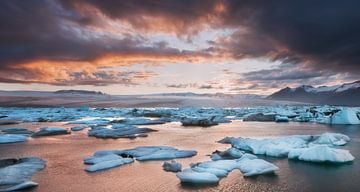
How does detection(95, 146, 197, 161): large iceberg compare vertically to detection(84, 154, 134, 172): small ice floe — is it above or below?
above

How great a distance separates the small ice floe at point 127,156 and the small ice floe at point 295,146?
262 centimetres

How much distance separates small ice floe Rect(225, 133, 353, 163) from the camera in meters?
12.8

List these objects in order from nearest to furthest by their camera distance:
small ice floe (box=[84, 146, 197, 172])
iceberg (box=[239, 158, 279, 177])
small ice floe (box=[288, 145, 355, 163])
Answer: iceberg (box=[239, 158, 279, 177]) < small ice floe (box=[84, 146, 197, 172]) < small ice floe (box=[288, 145, 355, 163])

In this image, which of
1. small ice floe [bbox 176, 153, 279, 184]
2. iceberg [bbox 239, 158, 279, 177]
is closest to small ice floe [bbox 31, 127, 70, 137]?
small ice floe [bbox 176, 153, 279, 184]

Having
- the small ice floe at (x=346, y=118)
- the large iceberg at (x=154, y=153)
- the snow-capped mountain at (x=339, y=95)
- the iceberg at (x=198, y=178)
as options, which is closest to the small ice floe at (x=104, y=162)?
the large iceberg at (x=154, y=153)

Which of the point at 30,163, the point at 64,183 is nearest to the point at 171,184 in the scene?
the point at 64,183

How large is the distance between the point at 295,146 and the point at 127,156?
23.3ft

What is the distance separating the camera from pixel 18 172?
10.8m

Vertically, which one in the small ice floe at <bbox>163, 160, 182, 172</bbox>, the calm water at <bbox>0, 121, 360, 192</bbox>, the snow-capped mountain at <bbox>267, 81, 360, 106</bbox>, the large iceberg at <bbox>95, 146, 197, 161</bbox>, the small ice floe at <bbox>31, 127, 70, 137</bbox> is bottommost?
the calm water at <bbox>0, 121, 360, 192</bbox>

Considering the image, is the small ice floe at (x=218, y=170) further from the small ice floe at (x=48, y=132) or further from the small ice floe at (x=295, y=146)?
the small ice floe at (x=48, y=132)

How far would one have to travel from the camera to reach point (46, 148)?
16.8m

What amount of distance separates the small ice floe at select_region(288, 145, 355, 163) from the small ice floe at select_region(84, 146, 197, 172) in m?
4.24

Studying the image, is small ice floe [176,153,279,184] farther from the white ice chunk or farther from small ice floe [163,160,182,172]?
the white ice chunk

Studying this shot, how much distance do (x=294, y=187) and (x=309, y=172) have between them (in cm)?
206
